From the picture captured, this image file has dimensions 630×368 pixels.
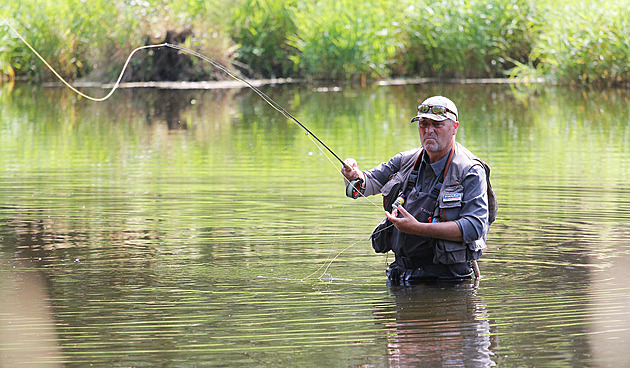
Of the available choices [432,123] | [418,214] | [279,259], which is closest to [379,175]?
[418,214]

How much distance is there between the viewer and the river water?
477 centimetres

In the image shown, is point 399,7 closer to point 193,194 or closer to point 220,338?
point 193,194

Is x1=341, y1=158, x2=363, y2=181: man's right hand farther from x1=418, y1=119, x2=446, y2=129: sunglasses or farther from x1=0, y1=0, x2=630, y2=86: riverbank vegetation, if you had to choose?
x1=0, y1=0, x2=630, y2=86: riverbank vegetation

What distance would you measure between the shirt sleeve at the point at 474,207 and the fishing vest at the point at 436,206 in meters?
0.03

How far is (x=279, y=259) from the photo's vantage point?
6703mm

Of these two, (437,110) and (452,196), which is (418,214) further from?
(437,110)

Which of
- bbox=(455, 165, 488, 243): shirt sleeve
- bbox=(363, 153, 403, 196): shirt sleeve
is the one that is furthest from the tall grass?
bbox=(455, 165, 488, 243): shirt sleeve

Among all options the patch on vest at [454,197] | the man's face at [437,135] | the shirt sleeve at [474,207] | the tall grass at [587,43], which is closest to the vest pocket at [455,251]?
the shirt sleeve at [474,207]

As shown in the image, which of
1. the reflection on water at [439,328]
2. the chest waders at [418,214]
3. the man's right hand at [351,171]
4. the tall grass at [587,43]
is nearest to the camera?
the reflection on water at [439,328]

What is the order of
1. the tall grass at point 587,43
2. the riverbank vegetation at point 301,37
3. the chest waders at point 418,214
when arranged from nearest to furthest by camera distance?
the chest waders at point 418,214 → the tall grass at point 587,43 → the riverbank vegetation at point 301,37

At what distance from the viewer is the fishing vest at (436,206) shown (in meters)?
5.47

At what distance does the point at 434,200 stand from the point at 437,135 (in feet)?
1.14

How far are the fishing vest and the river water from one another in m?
0.23

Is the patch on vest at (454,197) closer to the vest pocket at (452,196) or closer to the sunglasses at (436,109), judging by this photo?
the vest pocket at (452,196)
